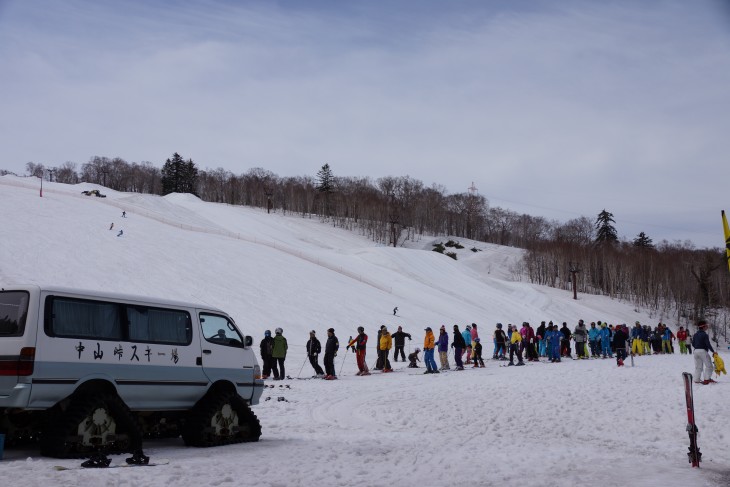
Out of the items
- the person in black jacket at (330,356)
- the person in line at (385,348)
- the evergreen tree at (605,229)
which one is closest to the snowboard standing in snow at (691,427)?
the person in black jacket at (330,356)

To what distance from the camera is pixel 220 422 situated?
1038 cm

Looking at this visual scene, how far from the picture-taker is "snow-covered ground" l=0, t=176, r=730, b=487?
8383 mm

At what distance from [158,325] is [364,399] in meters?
7.72

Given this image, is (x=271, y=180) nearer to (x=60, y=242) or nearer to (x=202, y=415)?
(x=60, y=242)

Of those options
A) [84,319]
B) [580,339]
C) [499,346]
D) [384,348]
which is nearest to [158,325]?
[84,319]

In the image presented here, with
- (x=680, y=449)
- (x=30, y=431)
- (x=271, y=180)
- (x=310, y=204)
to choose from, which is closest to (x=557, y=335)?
(x=680, y=449)

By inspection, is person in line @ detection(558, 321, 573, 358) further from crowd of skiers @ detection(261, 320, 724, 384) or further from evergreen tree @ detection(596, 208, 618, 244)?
evergreen tree @ detection(596, 208, 618, 244)

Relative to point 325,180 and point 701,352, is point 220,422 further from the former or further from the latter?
point 325,180

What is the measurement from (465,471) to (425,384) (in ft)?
36.0

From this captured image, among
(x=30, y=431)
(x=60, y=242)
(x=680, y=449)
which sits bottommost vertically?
(x=680, y=449)

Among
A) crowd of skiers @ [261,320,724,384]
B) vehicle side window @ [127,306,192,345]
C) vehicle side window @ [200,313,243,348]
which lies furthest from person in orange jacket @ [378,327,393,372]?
vehicle side window @ [127,306,192,345]

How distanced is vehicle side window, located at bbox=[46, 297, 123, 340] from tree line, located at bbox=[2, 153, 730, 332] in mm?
74990

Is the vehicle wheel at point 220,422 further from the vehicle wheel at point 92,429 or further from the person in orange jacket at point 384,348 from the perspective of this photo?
the person in orange jacket at point 384,348

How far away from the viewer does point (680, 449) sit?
36.3 ft
